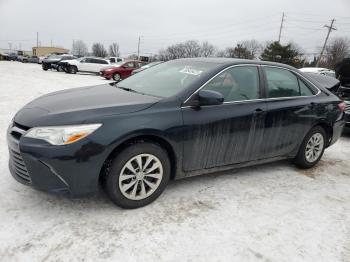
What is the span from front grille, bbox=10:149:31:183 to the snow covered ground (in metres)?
0.34

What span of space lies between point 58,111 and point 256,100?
7.39 feet

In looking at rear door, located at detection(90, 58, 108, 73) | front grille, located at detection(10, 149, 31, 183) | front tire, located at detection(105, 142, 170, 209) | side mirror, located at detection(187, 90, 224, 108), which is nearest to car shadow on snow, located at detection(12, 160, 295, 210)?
front tire, located at detection(105, 142, 170, 209)

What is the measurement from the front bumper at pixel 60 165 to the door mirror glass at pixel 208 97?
1144mm

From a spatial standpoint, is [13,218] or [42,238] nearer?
[42,238]

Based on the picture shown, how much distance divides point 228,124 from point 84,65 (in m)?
Answer: 22.4

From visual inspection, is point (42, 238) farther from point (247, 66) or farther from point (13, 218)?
point (247, 66)

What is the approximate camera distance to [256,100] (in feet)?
12.3

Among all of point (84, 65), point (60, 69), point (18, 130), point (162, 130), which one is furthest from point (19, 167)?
point (60, 69)

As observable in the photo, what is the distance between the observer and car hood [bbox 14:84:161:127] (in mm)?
2746

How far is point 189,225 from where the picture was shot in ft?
9.40

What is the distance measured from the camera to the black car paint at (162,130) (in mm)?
2652

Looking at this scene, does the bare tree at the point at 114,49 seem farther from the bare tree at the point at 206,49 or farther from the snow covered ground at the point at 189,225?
the snow covered ground at the point at 189,225

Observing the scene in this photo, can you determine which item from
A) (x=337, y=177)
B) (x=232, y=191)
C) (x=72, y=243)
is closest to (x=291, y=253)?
(x=232, y=191)

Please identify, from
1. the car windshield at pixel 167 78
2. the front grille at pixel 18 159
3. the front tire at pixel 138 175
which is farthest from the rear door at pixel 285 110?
the front grille at pixel 18 159
